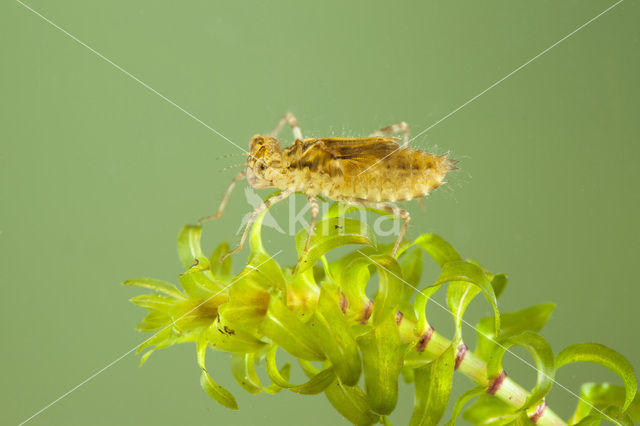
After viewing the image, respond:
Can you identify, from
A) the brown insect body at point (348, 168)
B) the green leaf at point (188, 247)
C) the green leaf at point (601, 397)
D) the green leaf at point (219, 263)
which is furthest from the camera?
the brown insect body at point (348, 168)

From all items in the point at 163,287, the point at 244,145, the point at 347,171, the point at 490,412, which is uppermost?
the point at 244,145

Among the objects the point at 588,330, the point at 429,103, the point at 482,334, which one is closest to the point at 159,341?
the point at 482,334

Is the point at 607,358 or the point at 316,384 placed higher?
the point at 316,384

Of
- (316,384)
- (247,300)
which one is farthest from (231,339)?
(316,384)

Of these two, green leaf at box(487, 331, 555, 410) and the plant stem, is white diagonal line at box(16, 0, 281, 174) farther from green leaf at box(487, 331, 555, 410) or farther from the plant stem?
green leaf at box(487, 331, 555, 410)

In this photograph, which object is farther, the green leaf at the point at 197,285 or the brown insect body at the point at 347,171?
the brown insect body at the point at 347,171

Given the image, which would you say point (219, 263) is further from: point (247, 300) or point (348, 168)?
point (348, 168)

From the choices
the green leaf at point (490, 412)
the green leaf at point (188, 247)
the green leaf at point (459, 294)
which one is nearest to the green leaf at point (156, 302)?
the green leaf at point (188, 247)

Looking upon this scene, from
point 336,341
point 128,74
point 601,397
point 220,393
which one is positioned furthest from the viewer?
point 128,74

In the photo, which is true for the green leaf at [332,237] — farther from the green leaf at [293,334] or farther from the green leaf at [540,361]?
→ the green leaf at [540,361]
